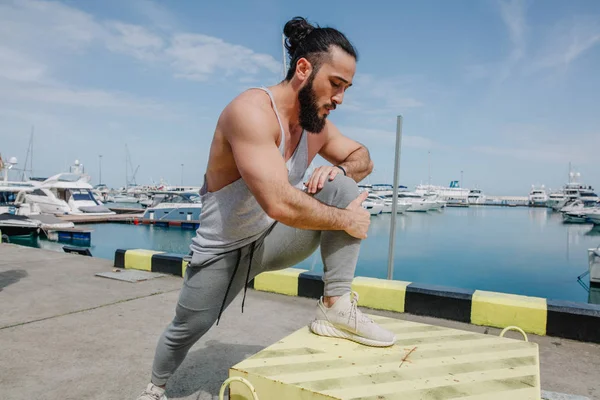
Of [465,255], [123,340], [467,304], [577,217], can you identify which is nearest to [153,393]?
[123,340]

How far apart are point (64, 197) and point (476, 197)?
83.5 meters

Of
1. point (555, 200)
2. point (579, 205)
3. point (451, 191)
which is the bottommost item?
point (579, 205)

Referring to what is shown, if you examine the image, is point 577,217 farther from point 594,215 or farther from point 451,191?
point 451,191

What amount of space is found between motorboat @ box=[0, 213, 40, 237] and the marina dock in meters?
17.9

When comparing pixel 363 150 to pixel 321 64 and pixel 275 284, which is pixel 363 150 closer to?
pixel 321 64

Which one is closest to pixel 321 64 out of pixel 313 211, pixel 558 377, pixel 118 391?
pixel 313 211

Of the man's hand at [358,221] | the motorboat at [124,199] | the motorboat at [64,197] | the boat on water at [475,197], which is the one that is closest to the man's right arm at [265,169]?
the man's hand at [358,221]

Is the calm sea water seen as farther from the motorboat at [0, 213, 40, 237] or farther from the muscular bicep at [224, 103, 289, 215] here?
the muscular bicep at [224, 103, 289, 215]

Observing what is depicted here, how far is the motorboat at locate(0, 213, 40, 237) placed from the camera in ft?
63.3

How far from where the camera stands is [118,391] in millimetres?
2057

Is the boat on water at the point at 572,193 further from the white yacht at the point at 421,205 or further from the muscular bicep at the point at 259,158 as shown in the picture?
the muscular bicep at the point at 259,158

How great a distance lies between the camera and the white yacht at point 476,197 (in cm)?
8869

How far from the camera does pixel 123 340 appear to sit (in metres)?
2.77

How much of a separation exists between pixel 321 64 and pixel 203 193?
0.79 m
